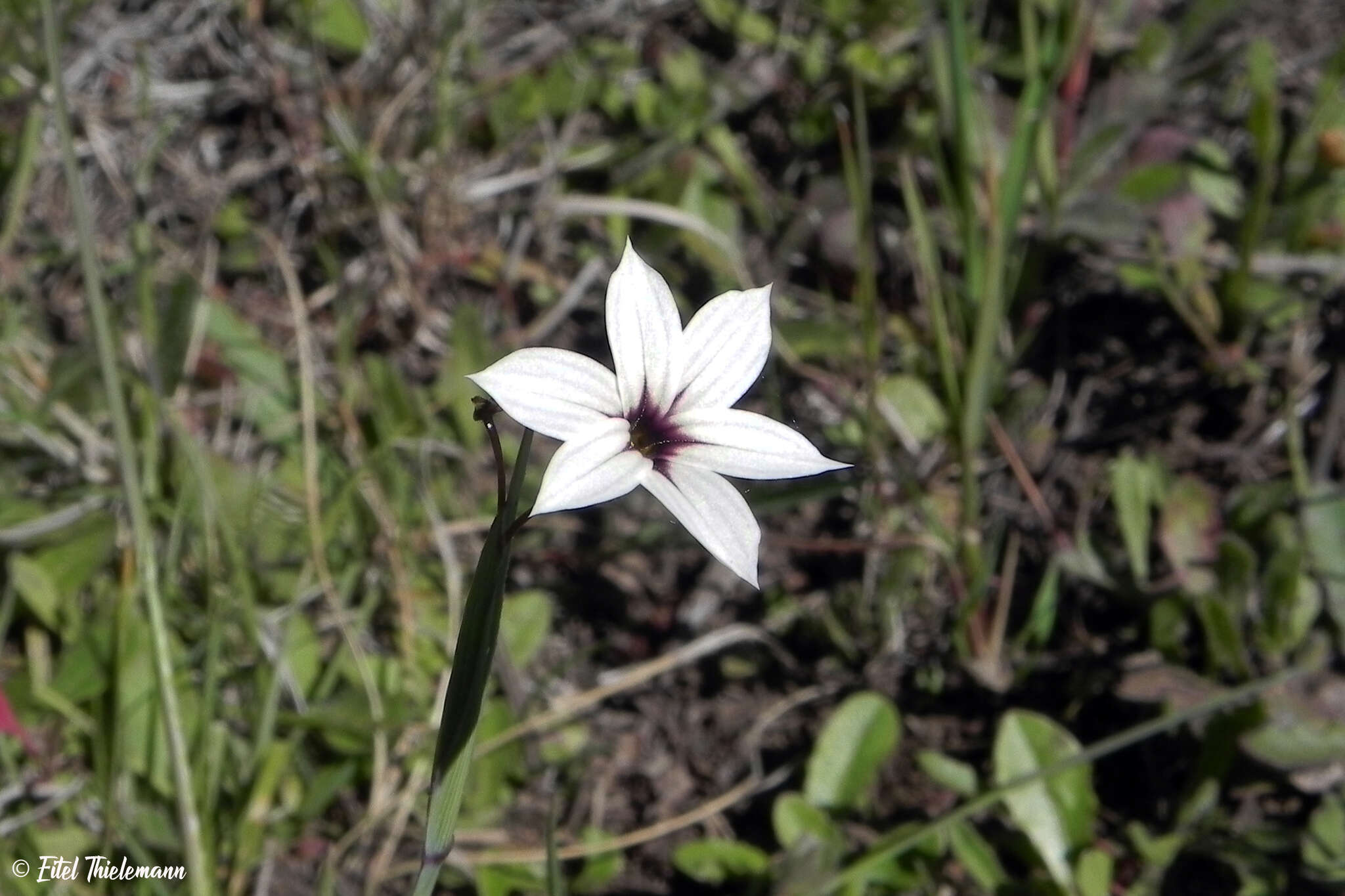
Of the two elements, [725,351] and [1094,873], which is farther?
[1094,873]

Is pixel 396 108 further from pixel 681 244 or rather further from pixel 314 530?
pixel 314 530

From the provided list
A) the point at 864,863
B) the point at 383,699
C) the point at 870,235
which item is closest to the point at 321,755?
the point at 383,699

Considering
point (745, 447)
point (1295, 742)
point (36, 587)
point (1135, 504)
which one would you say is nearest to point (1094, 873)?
point (1295, 742)

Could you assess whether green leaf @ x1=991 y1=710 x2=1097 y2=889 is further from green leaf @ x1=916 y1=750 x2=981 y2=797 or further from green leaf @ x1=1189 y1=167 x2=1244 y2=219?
green leaf @ x1=1189 y1=167 x2=1244 y2=219

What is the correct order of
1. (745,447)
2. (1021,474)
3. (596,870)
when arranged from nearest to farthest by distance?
(745,447)
(596,870)
(1021,474)

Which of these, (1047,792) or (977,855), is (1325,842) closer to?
(1047,792)

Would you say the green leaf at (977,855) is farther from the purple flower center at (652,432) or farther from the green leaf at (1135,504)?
the purple flower center at (652,432)
